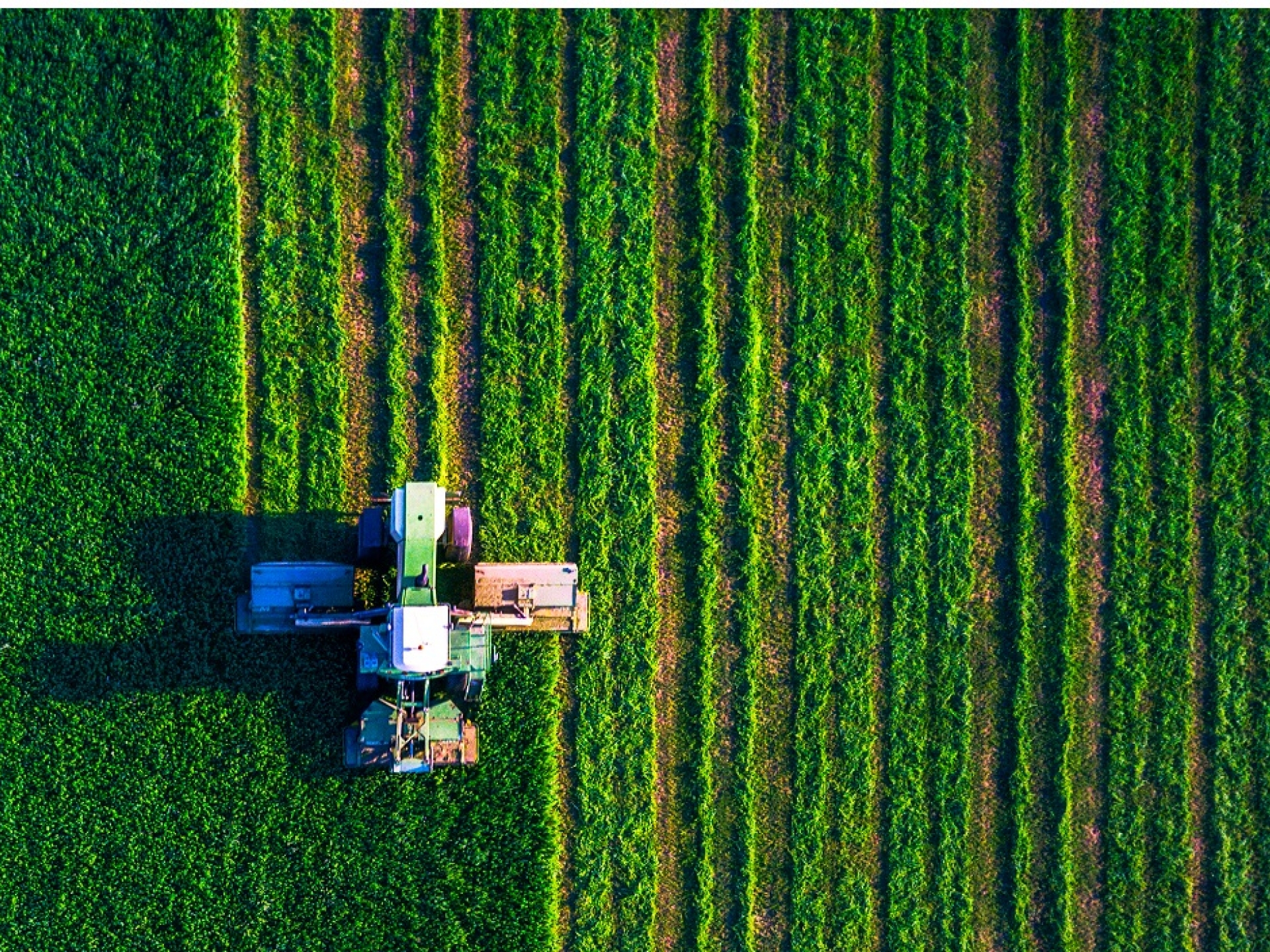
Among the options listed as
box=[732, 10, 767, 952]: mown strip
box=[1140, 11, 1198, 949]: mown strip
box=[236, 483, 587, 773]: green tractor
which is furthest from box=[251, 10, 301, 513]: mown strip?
box=[1140, 11, 1198, 949]: mown strip

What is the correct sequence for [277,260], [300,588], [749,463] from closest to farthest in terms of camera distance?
[300,588] → [277,260] → [749,463]

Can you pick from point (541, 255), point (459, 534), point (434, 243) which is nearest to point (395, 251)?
point (434, 243)

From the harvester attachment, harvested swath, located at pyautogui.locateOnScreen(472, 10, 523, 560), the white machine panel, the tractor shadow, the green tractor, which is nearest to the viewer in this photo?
the white machine panel

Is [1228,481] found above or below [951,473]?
below

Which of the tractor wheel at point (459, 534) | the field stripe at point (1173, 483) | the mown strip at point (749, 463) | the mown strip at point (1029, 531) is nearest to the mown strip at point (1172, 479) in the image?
the field stripe at point (1173, 483)

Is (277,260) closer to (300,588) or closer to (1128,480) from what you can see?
(300,588)

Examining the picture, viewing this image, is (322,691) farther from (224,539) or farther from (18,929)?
(18,929)

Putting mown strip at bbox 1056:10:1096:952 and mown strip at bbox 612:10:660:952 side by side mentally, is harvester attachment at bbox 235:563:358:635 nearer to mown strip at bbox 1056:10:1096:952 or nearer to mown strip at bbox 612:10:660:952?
mown strip at bbox 612:10:660:952
